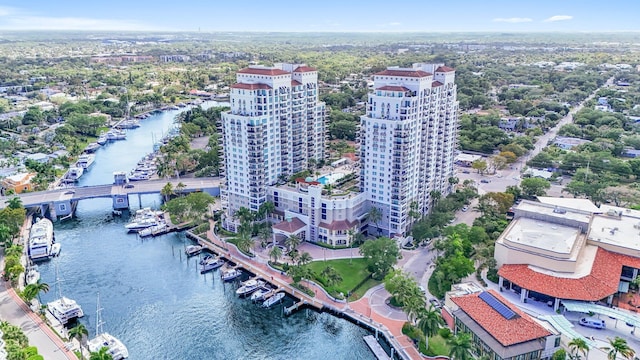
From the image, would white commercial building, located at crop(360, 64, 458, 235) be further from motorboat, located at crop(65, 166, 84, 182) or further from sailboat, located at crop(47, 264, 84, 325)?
motorboat, located at crop(65, 166, 84, 182)

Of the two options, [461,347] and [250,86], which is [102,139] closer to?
[250,86]

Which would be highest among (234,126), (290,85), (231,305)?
(290,85)

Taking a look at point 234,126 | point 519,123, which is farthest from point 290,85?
point 519,123

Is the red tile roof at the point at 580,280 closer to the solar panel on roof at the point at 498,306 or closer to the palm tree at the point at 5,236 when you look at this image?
the solar panel on roof at the point at 498,306

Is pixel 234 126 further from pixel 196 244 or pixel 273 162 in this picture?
pixel 196 244

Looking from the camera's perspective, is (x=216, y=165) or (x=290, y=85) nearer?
(x=290, y=85)

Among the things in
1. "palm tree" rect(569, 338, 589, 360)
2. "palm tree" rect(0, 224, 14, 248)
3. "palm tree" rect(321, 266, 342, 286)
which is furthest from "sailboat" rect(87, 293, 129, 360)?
"palm tree" rect(569, 338, 589, 360)

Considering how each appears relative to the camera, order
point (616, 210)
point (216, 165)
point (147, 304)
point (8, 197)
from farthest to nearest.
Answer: point (216, 165) → point (8, 197) → point (616, 210) → point (147, 304)
